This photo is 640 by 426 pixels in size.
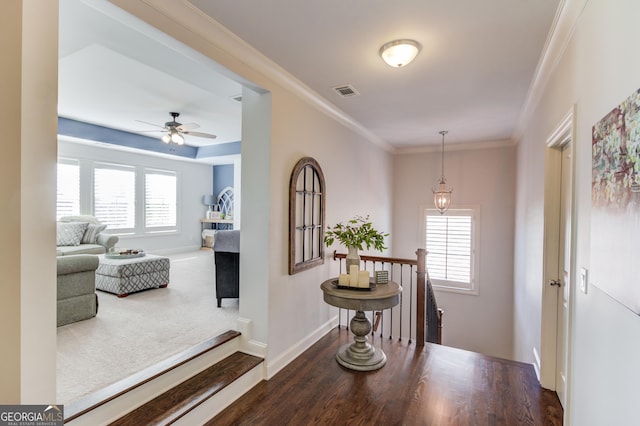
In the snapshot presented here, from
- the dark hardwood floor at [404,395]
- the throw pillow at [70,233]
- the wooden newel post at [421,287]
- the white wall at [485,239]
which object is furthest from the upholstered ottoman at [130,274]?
the white wall at [485,239]

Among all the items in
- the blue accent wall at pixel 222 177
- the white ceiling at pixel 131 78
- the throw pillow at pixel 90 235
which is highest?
the white ceiling at pixel 131 78

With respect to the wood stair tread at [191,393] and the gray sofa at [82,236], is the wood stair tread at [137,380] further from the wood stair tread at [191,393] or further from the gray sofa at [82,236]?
the gray sofa at [82,236]

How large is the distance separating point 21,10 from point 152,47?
1.20 meters

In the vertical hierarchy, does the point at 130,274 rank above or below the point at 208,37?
below

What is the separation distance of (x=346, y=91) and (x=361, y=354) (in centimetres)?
273

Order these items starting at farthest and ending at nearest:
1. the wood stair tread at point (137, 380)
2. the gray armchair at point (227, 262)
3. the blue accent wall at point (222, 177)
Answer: the blue accent wall at point (222, 177)
the gray armchair at point (227, 262)
the wood stair tread at point (137, 380)

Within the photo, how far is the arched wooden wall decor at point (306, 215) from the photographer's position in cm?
301

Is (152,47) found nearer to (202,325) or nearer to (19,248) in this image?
(19,248)

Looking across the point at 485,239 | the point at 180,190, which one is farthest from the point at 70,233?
the point at 485,239

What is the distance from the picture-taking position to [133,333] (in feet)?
9.60

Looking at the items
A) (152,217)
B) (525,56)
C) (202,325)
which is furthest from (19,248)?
(152,217)

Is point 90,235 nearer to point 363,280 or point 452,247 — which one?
point 363,280

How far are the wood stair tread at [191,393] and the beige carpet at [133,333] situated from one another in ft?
1.12

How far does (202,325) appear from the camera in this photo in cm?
316
